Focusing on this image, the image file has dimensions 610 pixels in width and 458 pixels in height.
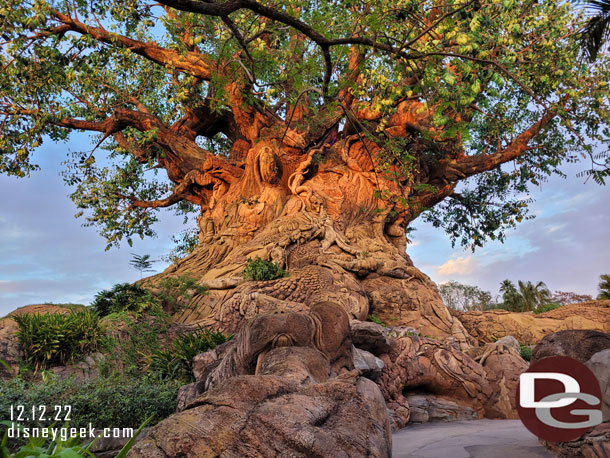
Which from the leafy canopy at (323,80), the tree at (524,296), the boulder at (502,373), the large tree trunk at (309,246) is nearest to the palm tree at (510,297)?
the tree at (524,296)

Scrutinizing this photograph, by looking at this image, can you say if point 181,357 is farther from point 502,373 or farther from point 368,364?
point 502,373

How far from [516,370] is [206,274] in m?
7.73

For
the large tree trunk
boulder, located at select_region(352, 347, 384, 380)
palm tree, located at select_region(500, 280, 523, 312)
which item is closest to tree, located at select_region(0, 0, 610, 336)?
the large tree trunk

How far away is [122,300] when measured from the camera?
29.7 ft

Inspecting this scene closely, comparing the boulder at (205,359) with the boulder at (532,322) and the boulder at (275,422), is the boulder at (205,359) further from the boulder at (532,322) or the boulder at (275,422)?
the boulder at (532,322)

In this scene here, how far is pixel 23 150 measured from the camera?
8758mm

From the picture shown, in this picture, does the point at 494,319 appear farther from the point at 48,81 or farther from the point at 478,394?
the point at 48,81

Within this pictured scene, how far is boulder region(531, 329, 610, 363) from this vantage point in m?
3.42

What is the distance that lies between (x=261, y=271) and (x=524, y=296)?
2134cm

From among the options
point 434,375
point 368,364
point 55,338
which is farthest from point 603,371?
point 55,338

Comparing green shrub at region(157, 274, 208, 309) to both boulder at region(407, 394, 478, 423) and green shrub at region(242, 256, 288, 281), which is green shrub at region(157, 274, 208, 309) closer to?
green shrub at region(242, 256, 288, 281)

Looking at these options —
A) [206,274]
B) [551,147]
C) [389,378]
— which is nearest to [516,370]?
[389,378]

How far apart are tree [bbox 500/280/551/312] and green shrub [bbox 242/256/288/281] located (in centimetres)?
1985

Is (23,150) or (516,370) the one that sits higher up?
(23,150)
